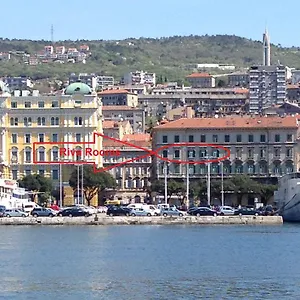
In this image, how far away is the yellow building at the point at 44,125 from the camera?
14638 centimetres

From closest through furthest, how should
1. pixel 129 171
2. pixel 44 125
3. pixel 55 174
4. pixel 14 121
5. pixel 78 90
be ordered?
pixel 55 174 → pixel 44 125 → pixel 14 121 → pixel 78 90 → pixel 129 171

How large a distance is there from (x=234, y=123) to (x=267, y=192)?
382 inches

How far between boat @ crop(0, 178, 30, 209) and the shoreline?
1187 centimetres

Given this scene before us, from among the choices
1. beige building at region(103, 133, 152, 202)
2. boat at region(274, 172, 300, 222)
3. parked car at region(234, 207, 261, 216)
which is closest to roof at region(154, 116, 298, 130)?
beige building at region(103, 133, 152, 202)

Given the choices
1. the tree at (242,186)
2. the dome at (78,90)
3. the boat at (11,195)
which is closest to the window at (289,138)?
the tree at (242,186)

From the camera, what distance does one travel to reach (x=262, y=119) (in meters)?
150

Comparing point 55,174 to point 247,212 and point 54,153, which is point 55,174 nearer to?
point 54,153

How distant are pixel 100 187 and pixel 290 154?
1885cm

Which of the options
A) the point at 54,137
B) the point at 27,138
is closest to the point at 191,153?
the point at 54,137

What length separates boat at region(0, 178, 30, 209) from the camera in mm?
123688

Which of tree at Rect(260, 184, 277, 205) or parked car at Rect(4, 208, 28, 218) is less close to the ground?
tree at Rect(260, 184, 277, 205)

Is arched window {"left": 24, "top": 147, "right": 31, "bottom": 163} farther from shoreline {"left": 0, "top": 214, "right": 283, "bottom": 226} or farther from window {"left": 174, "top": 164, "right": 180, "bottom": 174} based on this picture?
shoreline {"left": 0, "top": 214, "right": 283, "bottom": 226}

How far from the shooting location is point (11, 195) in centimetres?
12612

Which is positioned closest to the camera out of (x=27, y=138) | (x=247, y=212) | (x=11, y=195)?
(x=247, y=212)
